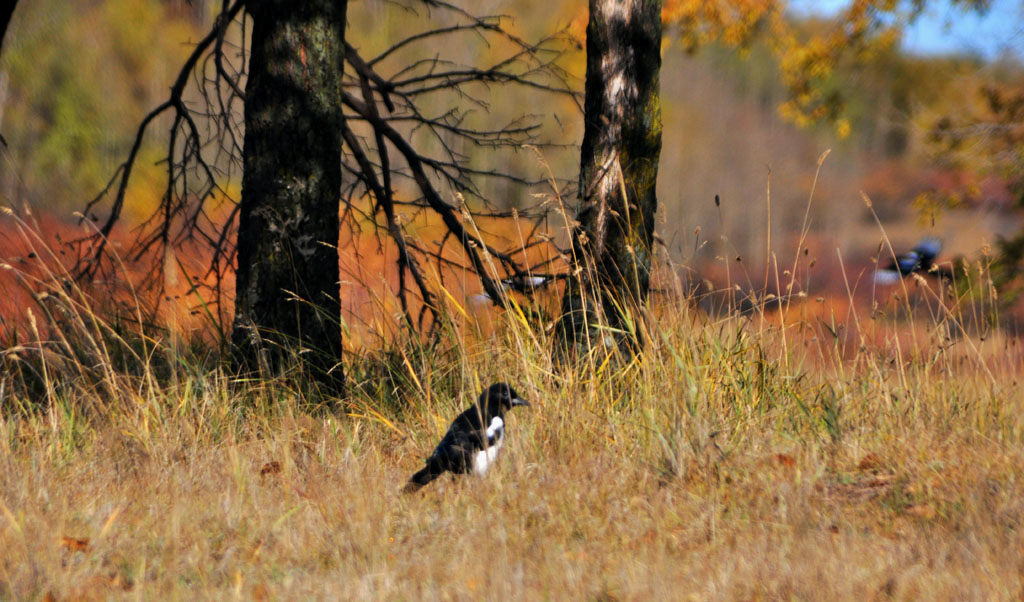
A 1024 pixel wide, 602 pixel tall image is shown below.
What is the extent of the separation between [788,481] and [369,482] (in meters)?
1.68

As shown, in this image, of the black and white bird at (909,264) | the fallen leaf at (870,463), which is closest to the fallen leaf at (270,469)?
the fallen leaf at (870,463)

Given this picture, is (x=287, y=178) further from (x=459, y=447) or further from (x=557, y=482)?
(x=557, y=482)

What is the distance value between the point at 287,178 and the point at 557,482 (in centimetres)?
263

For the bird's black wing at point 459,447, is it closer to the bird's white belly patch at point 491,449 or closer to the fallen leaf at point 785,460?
the bird's white belly patch at point 491,449

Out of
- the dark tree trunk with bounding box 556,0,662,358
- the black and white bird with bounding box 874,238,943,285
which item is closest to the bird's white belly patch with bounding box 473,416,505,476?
the dark tree trunk with bounding box 556,0,662,358

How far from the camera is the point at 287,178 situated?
534 cm

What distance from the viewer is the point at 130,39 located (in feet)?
86.1

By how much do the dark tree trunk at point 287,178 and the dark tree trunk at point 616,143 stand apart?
1.49 m

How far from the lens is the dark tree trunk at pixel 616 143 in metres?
5.25

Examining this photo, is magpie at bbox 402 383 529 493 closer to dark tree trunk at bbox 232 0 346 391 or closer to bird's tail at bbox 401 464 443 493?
bird's tail at bbox 401 464 443 493

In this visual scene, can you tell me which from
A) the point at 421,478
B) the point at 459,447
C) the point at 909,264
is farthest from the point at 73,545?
the point at 909,264

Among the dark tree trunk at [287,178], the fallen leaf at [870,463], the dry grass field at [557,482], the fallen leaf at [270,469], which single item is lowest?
the fallen leaf at [870,463]

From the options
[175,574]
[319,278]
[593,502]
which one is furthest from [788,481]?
[319,278]

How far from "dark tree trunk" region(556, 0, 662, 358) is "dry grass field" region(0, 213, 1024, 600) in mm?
437
